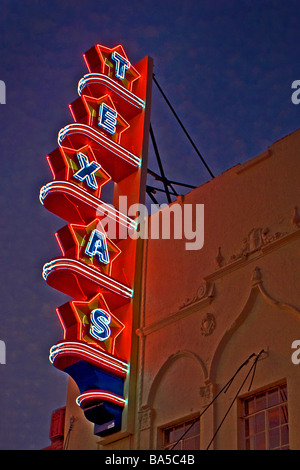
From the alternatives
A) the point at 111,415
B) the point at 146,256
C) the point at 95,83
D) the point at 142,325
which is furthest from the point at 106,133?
the point at 111,415

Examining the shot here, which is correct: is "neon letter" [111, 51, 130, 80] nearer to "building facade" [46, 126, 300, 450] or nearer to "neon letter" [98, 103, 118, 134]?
"neon letter" [98, 103, 118, 134]

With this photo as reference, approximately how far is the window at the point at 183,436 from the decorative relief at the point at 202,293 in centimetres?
268

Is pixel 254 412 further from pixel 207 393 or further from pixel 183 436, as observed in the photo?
pixel 183 436

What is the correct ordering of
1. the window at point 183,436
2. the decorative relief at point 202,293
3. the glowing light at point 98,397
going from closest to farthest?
the window at point 183,436
the glowing light at point 98,397
the decorative relief at point 202,293

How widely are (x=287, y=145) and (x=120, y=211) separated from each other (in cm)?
512

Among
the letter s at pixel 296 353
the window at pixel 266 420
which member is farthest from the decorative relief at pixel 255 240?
the window at pixel 266 420

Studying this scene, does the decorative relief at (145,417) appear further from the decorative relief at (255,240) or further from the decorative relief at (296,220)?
the decorative relief at (296,220)

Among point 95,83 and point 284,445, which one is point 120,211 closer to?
point 95,83

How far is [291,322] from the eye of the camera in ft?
58.7

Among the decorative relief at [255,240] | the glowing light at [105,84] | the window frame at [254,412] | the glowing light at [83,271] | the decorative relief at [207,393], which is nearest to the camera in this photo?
the window frame at [254,412]

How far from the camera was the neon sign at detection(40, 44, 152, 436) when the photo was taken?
2033 centimetres

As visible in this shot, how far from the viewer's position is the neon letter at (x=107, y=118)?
2408 cm

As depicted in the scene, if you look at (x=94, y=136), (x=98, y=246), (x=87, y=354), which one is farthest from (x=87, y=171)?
(x=87, y=354)

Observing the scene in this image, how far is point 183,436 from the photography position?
19.0 metres
